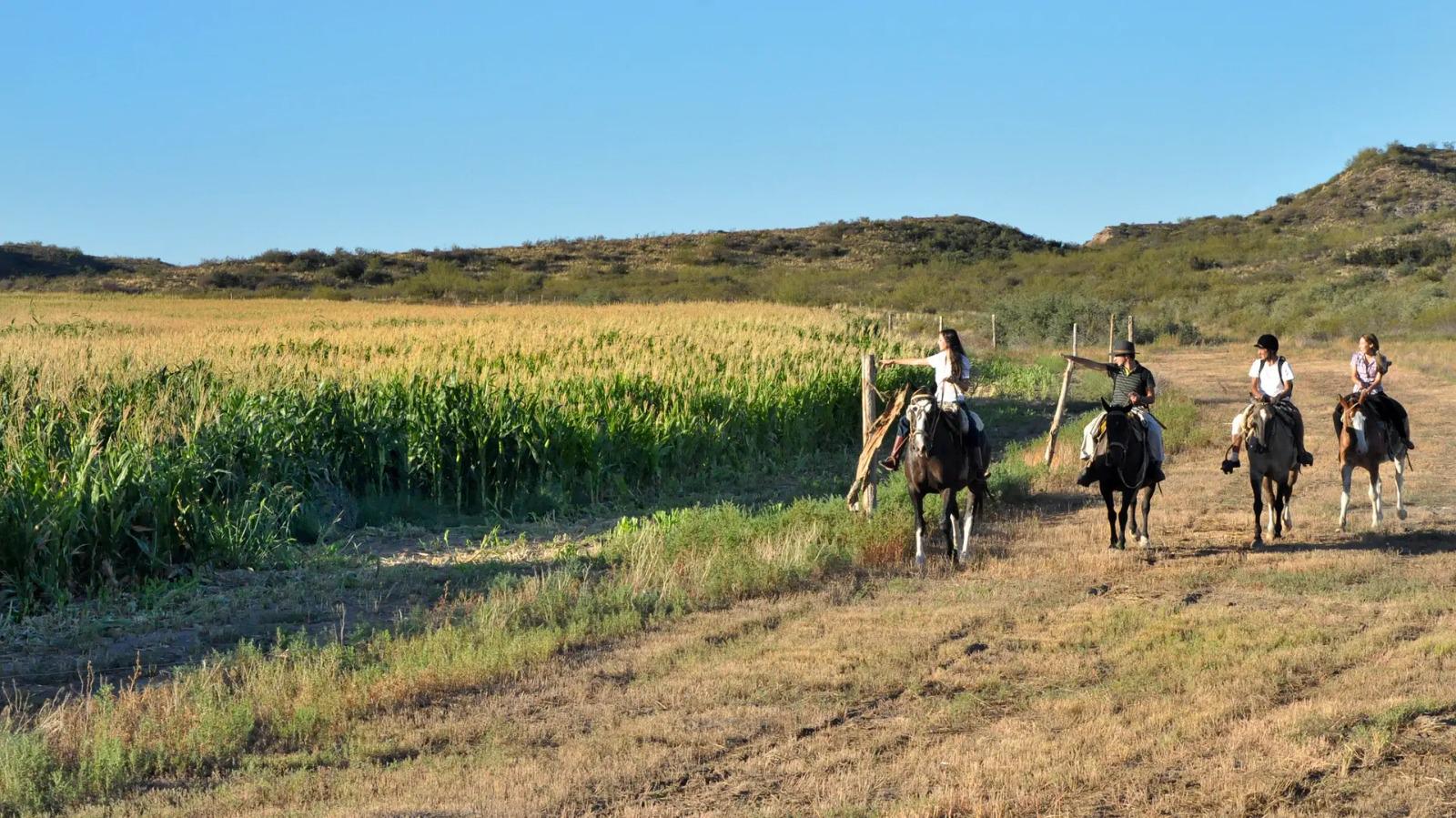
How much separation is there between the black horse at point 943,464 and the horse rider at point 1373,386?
4.31m

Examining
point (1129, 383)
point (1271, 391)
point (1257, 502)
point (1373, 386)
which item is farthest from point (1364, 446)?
point (1129, 383)

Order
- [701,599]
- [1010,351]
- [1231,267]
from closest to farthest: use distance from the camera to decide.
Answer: [701,599] < [1010,351] < [1231,267]

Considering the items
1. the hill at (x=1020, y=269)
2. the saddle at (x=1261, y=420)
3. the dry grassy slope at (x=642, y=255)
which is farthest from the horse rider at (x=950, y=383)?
the dry grassy slope at (x=642, y=255)

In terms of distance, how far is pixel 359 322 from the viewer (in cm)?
3950

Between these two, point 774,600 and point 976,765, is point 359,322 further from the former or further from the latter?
point 976,765

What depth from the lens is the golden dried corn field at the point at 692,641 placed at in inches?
248

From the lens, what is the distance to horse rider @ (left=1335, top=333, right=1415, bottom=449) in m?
13.8

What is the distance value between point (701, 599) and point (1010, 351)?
3744 centimetres

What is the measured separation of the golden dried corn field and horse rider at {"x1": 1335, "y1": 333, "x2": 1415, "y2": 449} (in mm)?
984

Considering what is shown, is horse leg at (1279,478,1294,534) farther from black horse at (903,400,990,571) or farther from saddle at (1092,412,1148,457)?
black horse at (903,400,990,571)

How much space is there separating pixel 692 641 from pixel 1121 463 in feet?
16.3

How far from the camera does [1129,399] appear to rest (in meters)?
12.9

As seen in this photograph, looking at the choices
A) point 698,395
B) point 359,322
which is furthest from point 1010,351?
point 698,395

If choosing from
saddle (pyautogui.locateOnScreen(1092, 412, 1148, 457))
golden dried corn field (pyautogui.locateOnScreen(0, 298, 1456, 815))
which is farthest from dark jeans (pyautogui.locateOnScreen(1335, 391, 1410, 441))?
saddle (pyautogui.locateOnScreen(1092, 412, 1148, 457))
